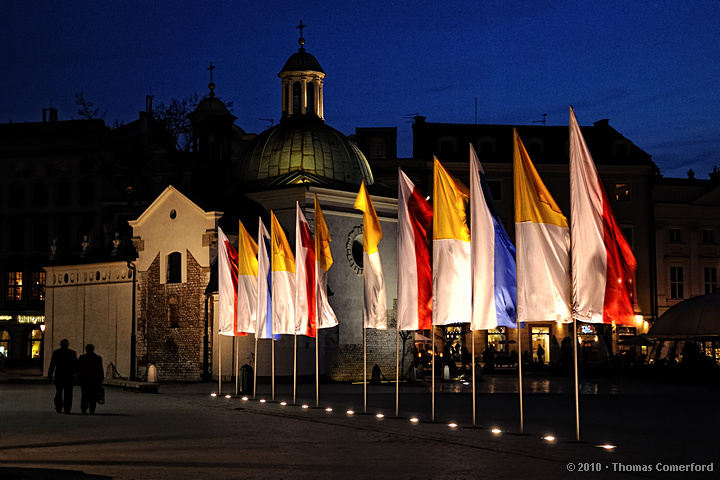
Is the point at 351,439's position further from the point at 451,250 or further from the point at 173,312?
the point at 173,312

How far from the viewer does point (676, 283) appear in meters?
70.9

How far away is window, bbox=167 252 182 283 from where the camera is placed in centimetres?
4775

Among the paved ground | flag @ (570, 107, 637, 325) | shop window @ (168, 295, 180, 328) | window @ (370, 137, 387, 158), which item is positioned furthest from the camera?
window @ (370, 137, 387, 158)

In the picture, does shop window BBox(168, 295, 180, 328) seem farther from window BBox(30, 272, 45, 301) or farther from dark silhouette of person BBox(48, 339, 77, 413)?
window BBox(30, 272, 45, 301)

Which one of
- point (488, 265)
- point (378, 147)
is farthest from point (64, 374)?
point (378, 147)

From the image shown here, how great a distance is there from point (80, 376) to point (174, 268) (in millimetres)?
22036

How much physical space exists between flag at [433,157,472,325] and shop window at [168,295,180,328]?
2714 centimetres

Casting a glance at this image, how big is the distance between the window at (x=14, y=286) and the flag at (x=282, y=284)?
1949 inches

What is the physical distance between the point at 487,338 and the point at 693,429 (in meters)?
47.6

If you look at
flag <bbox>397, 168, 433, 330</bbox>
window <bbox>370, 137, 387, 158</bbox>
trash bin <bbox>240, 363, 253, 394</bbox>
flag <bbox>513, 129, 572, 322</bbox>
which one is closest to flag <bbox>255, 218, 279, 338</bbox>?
trash bin <bbox>240, 363, 253, 394</bbox>

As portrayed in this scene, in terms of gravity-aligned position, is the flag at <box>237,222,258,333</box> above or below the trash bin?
above

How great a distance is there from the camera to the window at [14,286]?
243 ft

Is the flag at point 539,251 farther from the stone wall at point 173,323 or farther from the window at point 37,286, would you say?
the window at point 37,286

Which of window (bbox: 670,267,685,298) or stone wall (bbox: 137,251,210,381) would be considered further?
window (bbox: 670,267,685,298)
